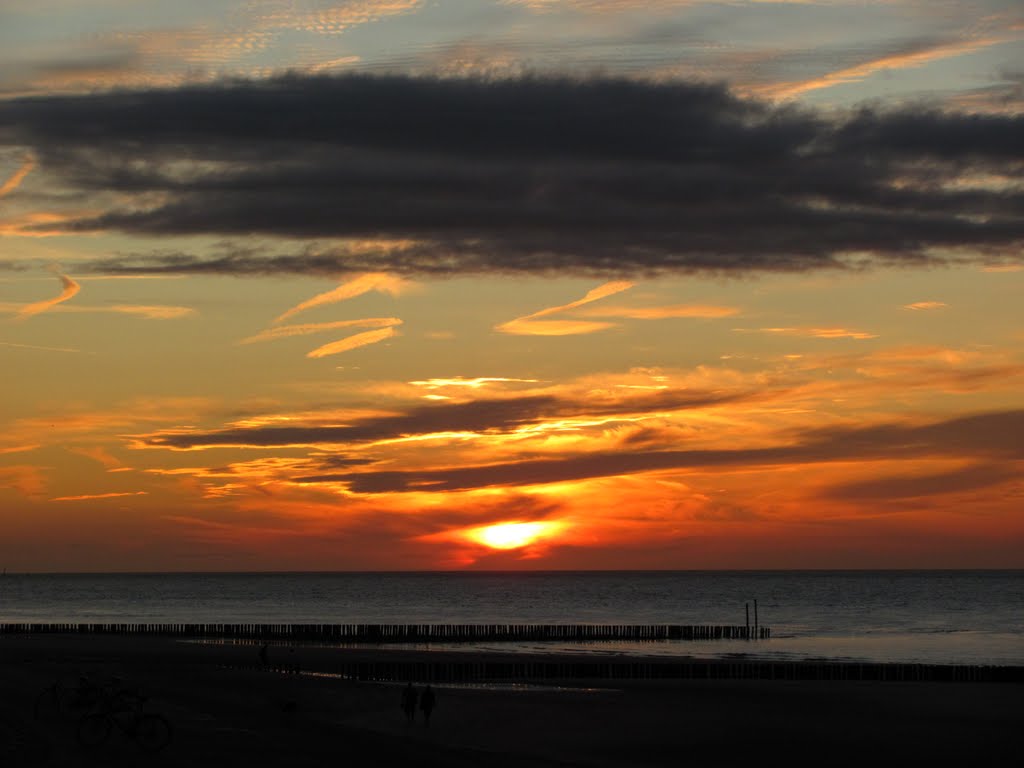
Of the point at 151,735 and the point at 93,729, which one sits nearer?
the point at 151,735

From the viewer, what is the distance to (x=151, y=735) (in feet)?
115

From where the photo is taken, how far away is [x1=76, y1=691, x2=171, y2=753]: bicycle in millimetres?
34625

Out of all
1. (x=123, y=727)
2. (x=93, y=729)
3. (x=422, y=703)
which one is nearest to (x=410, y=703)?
(x=422, y=703)

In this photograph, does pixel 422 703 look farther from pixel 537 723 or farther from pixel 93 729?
pixel 93 729

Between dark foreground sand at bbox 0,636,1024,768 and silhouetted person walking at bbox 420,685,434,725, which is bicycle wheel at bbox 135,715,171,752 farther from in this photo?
silhouetted person walking at bbox 420,685,434,725

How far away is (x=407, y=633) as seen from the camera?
11400 centimetres

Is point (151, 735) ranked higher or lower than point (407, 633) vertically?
lower

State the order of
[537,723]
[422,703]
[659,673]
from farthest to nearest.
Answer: [659,673] → [537,723] → [422,703]

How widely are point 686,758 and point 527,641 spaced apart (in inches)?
2729

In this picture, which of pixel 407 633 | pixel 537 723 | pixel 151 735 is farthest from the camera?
pixel 407 633

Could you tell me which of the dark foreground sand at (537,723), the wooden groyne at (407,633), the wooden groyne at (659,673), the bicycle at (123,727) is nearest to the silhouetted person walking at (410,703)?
the dark foreground sand at (537,723)

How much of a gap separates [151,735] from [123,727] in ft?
3.81

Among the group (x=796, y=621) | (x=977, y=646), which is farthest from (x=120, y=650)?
(x=796, y=621)

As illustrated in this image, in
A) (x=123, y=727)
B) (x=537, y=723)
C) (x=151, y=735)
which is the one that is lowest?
(x=537, y=723)
